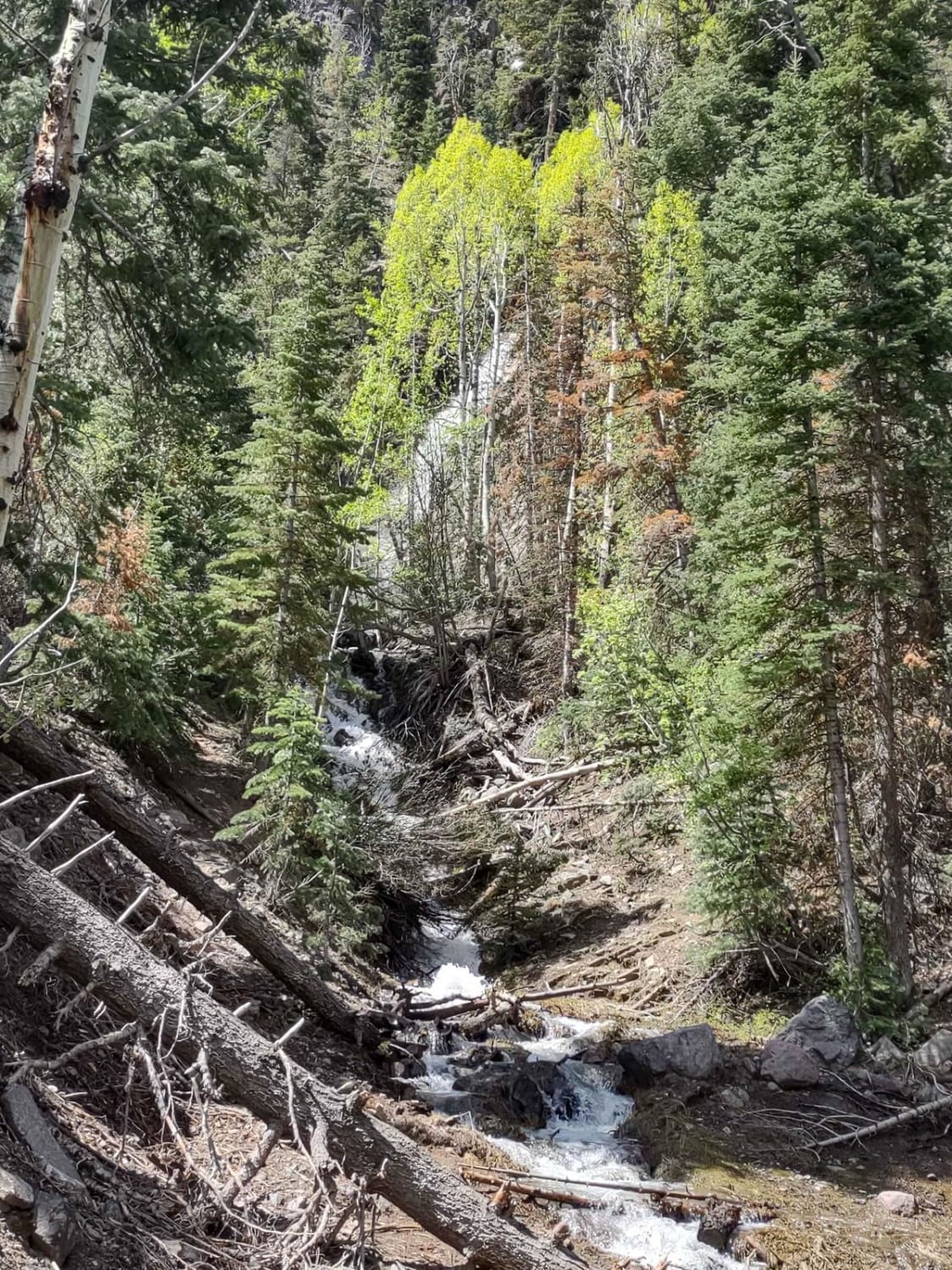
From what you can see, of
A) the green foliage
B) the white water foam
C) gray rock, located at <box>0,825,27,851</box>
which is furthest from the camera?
the white water foam

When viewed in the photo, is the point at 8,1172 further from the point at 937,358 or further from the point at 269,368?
the point at 937,358

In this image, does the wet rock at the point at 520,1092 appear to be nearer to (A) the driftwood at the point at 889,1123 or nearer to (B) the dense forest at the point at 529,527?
(B) the dense forest at the point at 529,527

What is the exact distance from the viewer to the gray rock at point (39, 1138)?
3.80 metres

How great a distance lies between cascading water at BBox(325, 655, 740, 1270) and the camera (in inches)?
262

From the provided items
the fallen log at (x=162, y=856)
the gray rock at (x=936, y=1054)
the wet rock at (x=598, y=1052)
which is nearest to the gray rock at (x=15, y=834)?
the fallen log at (x=162, y=856)

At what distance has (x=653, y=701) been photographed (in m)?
12.8

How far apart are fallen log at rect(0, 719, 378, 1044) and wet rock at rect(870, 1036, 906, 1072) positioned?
20.2 feet

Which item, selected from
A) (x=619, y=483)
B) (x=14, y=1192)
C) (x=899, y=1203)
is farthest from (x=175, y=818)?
(x=619, y=483)

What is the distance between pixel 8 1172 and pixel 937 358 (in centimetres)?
1335

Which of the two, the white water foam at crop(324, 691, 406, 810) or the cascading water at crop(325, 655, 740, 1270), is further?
the white water foam at crop(324, 691, 406, 810)

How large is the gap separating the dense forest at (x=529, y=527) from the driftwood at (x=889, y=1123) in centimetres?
113

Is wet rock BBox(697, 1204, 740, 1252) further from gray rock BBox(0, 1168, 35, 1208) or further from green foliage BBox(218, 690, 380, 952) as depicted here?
gray rock BBox(0, 1168, 35, 1208)

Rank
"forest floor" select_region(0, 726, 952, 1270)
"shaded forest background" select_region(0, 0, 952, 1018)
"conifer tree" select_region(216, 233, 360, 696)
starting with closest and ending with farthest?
"forest floor" select_region(0, 726, 952, 1270)
"shaded forest background" select_region(0, 0, 952, 1018)
"conifer tree" select_region(216, 233, 360, 696)

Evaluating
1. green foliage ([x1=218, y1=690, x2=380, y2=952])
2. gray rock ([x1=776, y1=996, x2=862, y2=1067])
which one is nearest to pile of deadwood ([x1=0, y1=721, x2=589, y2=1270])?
green foliage ([x1=218, y1=690, x2=380, y2=952])
